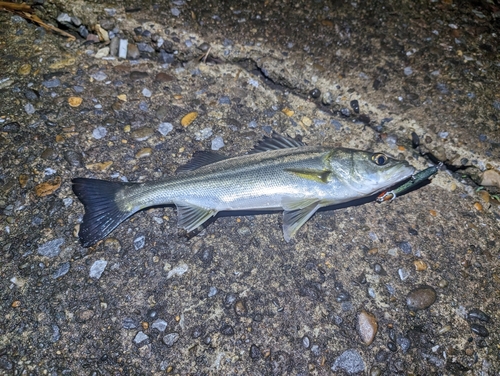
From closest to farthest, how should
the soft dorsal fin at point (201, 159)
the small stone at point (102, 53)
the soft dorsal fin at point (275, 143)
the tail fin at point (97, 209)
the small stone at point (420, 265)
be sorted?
1. the tail fin at point (97, 209)
2. the small stone at point (420, 265)
3. the soft dorsal fin at point (201, 159)
4. the soft dorsal fin at point (275, 143)
5. the small stone at point (102, 53)

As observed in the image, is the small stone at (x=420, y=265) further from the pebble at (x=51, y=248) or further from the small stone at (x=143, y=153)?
the pebble at (x=51, y=248)

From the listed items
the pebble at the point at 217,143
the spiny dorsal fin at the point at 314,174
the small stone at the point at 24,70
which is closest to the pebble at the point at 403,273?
the spiny dorsal fin at the point at 314,174

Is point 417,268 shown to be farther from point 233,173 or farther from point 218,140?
point 218,140

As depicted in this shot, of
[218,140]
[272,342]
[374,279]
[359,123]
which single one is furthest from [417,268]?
[218,140]

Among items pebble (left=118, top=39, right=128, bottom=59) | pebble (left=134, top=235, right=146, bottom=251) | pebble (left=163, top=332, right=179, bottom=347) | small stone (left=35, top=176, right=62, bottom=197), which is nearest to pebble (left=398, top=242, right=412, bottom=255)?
pebble (left=163, top=332, right=179, bottom=347)

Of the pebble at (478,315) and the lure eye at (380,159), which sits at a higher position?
the lure eye at (380,159)

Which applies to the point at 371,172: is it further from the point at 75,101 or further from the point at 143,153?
the point at 75,101
